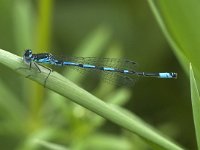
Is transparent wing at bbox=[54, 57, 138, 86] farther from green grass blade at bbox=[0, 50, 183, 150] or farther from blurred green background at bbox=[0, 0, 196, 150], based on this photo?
green grass blade at bbox=[0, 50, 183, 150]

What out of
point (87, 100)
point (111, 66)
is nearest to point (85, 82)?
point (111, 66)

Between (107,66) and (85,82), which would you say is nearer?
(107,66)

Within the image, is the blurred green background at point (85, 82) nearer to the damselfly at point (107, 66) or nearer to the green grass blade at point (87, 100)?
the damselfly at point (107, 66)

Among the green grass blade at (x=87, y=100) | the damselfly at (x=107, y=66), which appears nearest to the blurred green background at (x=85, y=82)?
the damselfly at (x=107, y=66)

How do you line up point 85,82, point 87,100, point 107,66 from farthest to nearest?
point 85,82, point 107,66, point 87,100

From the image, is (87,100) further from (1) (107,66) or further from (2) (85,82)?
(2) (85,82)

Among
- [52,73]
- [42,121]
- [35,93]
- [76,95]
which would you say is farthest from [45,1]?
[76,95]

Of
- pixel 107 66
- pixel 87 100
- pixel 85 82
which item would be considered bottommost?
pixel 87 100

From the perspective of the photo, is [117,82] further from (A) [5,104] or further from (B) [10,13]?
(B) [10,13]
